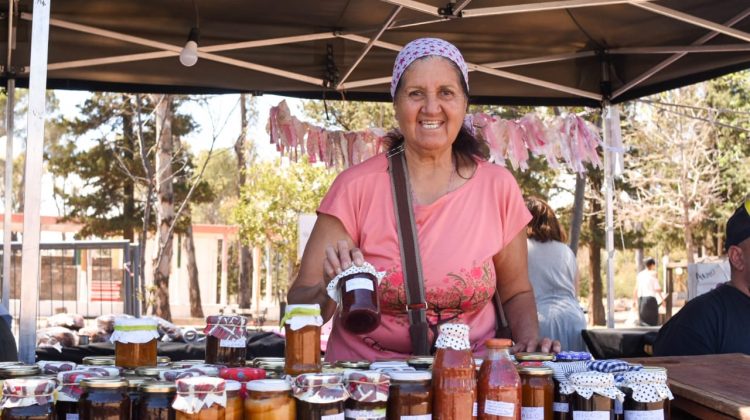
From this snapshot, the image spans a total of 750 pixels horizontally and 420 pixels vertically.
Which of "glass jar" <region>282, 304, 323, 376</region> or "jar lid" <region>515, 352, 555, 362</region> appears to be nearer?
"glass jar" <region>282, 304, 323, 376</region>

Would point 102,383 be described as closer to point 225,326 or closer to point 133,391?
point 133,391

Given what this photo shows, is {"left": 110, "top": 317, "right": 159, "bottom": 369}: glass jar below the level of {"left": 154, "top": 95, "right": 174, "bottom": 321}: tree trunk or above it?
below

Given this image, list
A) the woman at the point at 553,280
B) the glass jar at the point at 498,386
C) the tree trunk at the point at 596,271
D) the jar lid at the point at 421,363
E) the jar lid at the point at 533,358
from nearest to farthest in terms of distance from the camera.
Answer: the glass jar at the point at 498,386 < the jar lid at the point at 421,363 < the jar lid at the point at 533,358 < the woman at the point at 553,280 < the tree trunk at the point at 596,271

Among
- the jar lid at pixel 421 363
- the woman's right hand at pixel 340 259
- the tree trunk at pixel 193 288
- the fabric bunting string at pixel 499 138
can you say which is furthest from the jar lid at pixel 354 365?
the tree trunk at pixel 193 288

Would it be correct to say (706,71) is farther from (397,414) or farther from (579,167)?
(397,414)

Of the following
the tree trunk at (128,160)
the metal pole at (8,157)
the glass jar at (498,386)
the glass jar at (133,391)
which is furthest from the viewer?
the tree trunk at (128,160)

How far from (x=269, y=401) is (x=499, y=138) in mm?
5400

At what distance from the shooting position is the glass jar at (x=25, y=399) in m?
1.52

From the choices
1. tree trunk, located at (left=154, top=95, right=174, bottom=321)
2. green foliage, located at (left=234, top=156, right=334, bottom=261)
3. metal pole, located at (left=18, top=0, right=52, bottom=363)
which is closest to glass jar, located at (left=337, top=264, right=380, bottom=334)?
metal pole, located at (left=18, top=0, right=52, bottom=363)

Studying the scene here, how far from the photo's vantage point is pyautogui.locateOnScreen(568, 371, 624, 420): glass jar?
1.84m

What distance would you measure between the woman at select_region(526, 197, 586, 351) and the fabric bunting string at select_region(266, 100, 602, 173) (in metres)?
1.09

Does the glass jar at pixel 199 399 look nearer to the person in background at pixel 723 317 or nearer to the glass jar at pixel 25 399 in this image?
the glass jar at pixel 25 399

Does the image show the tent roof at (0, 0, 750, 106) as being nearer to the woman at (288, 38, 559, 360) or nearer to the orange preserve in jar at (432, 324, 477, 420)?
the woman at (288, 38, 559, 360)

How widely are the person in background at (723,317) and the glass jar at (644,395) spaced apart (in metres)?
1.45
